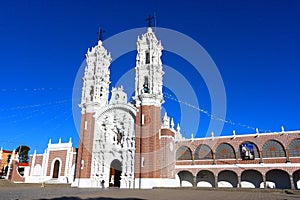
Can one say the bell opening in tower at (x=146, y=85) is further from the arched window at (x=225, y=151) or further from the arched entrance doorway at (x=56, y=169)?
the arched entrance doorway at (x=56, y=169)

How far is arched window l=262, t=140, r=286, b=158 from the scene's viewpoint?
28.1m

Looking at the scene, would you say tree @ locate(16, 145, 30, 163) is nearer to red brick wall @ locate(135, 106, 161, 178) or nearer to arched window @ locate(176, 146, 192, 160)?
arched window @ locate(176, 146, 192, 160)

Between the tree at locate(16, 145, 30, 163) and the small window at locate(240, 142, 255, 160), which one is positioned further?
the tree at locate(16, 145, 30, 163)

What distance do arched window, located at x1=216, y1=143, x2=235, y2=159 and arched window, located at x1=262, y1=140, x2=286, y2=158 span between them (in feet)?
12.2

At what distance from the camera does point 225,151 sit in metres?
31.0

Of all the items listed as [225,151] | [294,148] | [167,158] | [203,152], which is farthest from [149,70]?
[294,148]

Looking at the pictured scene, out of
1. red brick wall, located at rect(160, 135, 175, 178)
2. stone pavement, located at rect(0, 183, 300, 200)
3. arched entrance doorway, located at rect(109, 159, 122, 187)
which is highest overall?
red brick wall, located at rect(160, 135, 175, 178)

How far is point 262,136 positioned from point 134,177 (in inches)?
645

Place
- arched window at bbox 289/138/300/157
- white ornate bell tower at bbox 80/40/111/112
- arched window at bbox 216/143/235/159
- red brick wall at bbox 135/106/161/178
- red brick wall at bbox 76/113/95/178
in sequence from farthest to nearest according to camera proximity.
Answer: white ornate bell tower at bbox 80/40/111/112
red brick wall at bbox 76/113/95/178
arched window at bbox 216/143/235/159
arched window at bbox 289/138/300/157
red brick wall at bbox 135/106/161/178

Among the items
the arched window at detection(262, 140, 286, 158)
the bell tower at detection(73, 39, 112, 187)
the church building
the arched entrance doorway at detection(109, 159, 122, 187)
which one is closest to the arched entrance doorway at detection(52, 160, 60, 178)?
the church building

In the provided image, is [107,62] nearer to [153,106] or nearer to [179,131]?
[153,106]

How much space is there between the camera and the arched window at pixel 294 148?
2731 cm

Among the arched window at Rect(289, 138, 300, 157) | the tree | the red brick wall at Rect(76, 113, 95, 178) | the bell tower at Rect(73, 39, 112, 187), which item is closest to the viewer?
the arched window at Rect(289, 138, 300, 157)

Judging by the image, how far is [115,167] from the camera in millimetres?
32281
